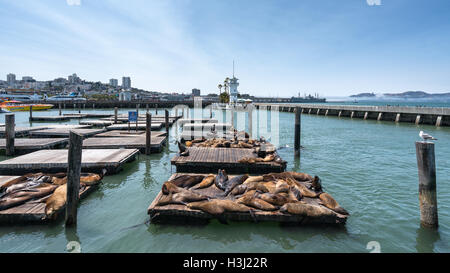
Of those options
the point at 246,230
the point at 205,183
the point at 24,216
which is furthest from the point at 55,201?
the point at 246,230

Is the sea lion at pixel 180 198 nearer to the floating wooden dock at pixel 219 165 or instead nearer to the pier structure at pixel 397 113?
the floating wooden dock at pixel 219 165

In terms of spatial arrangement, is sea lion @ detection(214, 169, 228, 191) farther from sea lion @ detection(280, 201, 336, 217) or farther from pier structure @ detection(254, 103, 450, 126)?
pier structure @ detection(254, 103, 450, 126)

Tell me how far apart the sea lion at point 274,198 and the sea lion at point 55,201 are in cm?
468

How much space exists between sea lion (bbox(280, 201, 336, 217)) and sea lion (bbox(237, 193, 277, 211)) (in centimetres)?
29

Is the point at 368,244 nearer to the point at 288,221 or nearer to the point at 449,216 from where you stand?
the point at 288,221

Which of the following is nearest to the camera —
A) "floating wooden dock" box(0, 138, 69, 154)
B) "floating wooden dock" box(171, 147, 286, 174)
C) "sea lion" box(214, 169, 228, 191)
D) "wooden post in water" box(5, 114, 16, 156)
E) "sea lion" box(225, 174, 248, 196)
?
"sea lion" box(225, 174, 248, 196)

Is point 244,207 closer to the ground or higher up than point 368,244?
higher up

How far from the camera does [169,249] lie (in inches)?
196

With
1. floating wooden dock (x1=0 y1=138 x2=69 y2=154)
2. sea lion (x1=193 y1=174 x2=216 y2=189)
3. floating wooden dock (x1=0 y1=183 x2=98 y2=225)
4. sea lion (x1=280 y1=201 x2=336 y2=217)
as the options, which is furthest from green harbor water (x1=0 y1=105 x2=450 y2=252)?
floating wooden dock (x1=0 y1=138 x2=69 y2=154)

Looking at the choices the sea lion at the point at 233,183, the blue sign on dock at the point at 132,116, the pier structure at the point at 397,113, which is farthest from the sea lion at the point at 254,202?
the pier structure at the point at 397,113

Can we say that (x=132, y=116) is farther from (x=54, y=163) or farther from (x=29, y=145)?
(x=54, y=163)

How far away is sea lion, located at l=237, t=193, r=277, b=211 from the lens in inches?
224
